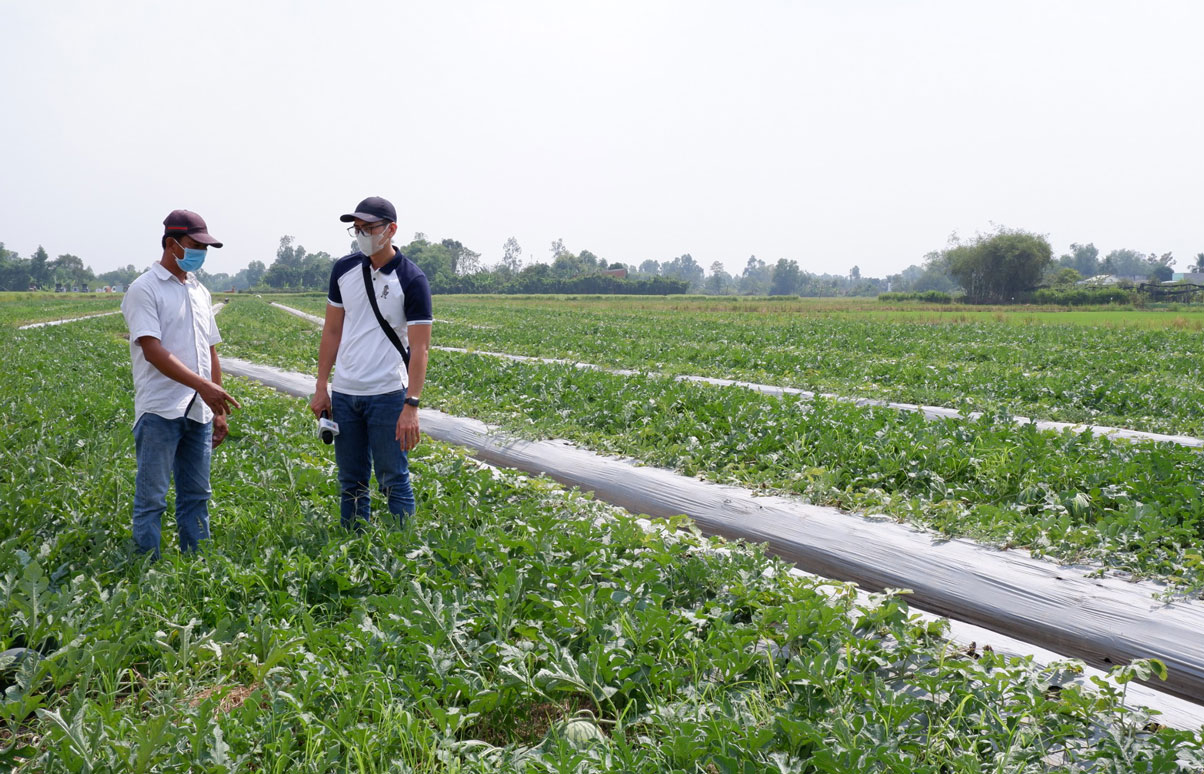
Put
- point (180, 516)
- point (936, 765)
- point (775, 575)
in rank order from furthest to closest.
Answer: point (180, 516)
point (775, 575)
point (936, 765)

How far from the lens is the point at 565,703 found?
115 inches

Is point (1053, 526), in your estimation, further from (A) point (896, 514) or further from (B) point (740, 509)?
(B) point (740, 509)

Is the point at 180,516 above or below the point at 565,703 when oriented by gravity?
above

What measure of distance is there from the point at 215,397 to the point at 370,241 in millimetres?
1208

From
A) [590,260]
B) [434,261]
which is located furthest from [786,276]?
[434,261]

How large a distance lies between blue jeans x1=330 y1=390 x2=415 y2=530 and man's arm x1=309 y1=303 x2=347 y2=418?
0.08m

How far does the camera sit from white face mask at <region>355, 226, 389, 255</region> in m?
3.96

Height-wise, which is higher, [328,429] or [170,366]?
[170,366]

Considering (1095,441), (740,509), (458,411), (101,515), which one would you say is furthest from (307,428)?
(1095,441)

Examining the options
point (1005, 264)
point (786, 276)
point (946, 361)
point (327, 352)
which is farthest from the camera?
point (786, 276)

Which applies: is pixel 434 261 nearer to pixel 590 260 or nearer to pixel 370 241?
pixel 590 260

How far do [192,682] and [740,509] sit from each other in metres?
3.60

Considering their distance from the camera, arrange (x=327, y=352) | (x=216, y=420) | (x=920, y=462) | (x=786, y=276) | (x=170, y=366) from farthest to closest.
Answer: (x=786, y=276)
(x=920, y=462)
(x=327, y=352)
(x=216, y=420)
(x=170, y=366)

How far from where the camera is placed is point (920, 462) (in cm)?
616
